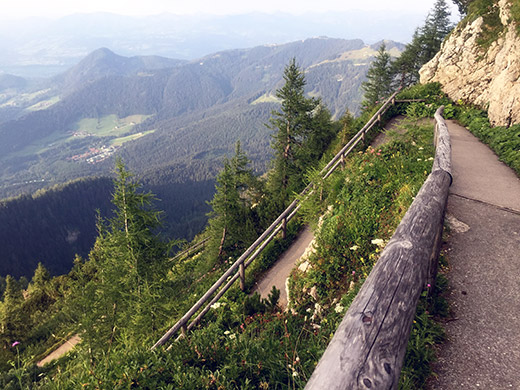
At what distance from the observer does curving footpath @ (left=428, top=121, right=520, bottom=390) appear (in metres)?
2.90

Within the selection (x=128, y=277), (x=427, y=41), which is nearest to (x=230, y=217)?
(x=128, y=277)

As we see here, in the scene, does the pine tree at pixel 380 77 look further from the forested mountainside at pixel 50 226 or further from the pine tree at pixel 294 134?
the forested mountainside at pixel 50 226

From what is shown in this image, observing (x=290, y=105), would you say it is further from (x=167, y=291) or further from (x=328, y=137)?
(x=167, y=291)

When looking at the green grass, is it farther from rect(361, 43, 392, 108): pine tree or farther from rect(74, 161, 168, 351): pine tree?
rect(361, 43, 392, 108): pine tree

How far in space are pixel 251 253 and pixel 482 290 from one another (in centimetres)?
731

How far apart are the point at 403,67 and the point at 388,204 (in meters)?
40.8

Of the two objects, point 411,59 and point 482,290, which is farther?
point 411,59

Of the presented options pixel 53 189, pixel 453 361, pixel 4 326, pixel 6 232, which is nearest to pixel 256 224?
pixel 453 361

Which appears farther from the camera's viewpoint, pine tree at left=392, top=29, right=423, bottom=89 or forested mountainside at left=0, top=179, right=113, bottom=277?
forested mountainside at left=0, top=179, right=113, bottom=277

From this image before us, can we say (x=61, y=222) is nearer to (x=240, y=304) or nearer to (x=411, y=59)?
(x=411, y=59)

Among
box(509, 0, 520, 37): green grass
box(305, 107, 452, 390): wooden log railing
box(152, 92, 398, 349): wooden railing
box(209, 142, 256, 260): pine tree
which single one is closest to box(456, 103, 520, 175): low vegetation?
box(509, 0, 520, 37): green grass

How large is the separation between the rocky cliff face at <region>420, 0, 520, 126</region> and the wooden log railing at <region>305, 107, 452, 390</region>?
38.2 ft

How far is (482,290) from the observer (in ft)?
12.8

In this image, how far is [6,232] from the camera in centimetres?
12788
